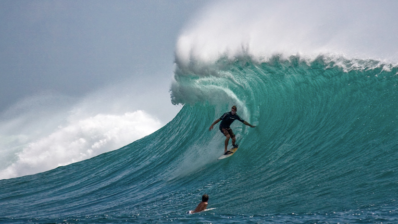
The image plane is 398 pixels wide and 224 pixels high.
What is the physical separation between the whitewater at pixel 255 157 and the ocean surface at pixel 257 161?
3 cm

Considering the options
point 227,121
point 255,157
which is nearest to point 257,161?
point 255,157

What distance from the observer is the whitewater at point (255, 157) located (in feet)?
20.8

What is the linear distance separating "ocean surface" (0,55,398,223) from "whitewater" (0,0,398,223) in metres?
0.03

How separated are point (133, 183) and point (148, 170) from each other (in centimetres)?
116

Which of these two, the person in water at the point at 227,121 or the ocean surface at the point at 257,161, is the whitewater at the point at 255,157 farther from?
the person in water at the point at 227,121

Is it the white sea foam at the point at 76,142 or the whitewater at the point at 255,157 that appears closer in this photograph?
the whitewater at the point at 255,157

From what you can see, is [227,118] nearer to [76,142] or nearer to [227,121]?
[227,121]

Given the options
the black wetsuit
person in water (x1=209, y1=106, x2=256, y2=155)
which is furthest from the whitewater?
the black wetsuit

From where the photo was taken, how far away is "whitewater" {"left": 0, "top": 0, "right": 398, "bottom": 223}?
634cm

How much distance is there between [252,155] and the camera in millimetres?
9836

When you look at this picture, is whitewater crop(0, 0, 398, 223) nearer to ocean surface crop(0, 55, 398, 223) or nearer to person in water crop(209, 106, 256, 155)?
ocean surface crop(0, 55, 398, 223)

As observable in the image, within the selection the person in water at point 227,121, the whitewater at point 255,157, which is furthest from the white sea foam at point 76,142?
the person in water at point 227,121

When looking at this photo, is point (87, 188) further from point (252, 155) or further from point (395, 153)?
point (395, 153)

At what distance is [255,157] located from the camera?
380 inches
